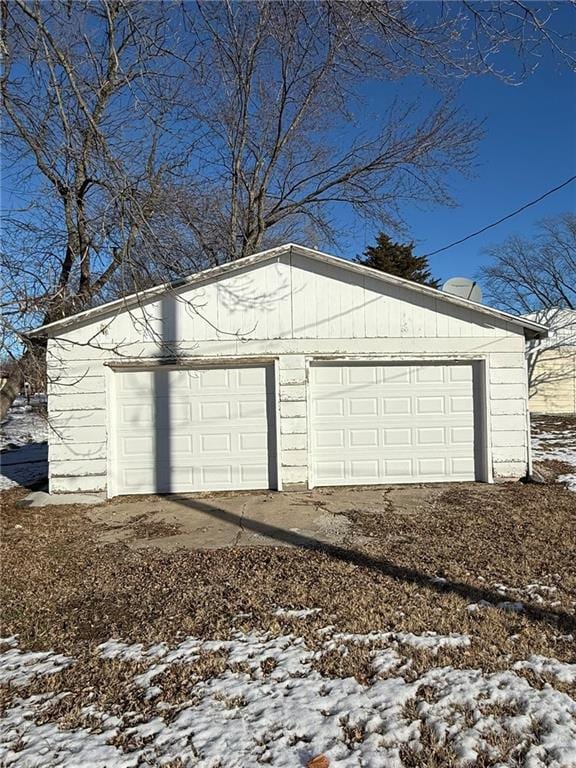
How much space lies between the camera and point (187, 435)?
7914 mm

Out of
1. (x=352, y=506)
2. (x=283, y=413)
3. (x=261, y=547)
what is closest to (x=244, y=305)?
(x=283, y=413)

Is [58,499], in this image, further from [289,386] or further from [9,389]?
[289,386]

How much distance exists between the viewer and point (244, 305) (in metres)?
7.88

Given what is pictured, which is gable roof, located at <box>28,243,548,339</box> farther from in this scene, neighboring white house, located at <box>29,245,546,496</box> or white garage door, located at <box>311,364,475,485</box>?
white garage door, located at <box>311,364,475,485</box>

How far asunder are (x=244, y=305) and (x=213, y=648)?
560cm

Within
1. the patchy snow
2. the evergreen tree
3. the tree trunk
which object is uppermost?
the evergreen tree

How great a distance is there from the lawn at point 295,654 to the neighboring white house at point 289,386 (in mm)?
2691

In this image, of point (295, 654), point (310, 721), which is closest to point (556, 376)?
point (295, 654)

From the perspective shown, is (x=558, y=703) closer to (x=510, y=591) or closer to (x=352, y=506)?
(x=510, y=591)

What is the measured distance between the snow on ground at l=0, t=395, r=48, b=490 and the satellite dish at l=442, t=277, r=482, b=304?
749cm

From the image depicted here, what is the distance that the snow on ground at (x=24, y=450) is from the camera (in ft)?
31.0

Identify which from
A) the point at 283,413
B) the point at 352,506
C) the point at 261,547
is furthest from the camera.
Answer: the point at 283,413

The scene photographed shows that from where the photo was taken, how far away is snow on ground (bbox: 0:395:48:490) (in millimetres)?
9445

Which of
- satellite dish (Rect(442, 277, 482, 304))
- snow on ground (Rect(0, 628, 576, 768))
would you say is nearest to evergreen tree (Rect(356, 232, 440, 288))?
satellite dish (Rect(442, 277, 482, 304))
